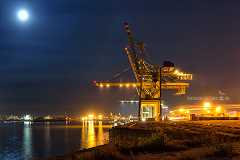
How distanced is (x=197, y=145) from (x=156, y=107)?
7114 cm

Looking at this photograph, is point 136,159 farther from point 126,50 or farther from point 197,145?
point 126,50

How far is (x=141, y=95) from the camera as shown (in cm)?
9506

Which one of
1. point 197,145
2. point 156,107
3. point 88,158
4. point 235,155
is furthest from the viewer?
point 156,107

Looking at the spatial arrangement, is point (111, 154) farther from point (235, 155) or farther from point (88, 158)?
point (235, 155)

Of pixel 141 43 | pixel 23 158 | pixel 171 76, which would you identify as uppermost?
pixel 141 43

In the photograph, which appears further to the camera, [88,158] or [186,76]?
[186,76]

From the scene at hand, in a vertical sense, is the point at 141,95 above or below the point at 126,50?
below

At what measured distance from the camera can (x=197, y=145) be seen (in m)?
21.8

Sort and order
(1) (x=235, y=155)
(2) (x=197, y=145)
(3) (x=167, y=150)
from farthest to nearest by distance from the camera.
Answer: (2) (x=197, y=145), (3) (x=167, y=150), (1) (x=235, y=155)

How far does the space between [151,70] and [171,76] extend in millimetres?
4983

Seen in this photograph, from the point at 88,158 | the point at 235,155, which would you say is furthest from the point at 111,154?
the point at 235,155

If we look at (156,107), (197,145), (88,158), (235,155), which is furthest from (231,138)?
(156,107)

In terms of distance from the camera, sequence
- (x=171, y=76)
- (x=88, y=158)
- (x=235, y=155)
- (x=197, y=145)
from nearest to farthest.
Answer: (x=235, y=155), (x=88, y=158), (x=197, y=145), (x=171, y=76)

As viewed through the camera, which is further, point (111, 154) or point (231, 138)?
point (231, 138)
